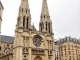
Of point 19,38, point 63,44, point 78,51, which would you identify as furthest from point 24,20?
point 78,51

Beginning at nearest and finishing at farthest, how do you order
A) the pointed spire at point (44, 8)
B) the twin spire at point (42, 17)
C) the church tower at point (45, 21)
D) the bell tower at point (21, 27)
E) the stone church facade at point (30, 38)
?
the bell tower at point (21, 27), the stone church facade at point (30, 38), the twin spire at point (42, 17), the church tower at point (45, 21), the pointed spire at point (44, 8)

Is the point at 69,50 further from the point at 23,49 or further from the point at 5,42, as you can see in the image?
the point at 23,49

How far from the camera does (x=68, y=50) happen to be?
69.1 m


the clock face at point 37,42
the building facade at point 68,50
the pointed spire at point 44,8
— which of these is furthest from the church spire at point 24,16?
the building facade at point 68,50

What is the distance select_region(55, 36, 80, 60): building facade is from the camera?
6900cm

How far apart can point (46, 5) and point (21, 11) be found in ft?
32.0

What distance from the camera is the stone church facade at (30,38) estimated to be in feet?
142

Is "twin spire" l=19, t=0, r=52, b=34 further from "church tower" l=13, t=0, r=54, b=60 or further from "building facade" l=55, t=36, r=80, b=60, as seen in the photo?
"building facade" l=55, t=36, r=80, b=60

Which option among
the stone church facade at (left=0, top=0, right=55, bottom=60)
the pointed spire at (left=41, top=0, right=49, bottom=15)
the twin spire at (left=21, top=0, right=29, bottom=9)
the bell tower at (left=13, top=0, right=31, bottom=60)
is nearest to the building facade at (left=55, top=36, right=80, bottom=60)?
the stone church facade at (left=0, top=0, right=55, bottom=60)

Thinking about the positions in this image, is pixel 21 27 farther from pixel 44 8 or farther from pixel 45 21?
pixel 44 8

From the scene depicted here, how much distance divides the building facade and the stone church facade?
2173 cm

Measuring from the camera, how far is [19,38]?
42.8 m

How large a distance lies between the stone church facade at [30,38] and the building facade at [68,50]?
21733mm

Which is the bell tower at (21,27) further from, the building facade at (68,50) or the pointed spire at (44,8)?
the building facade at (68,50)
